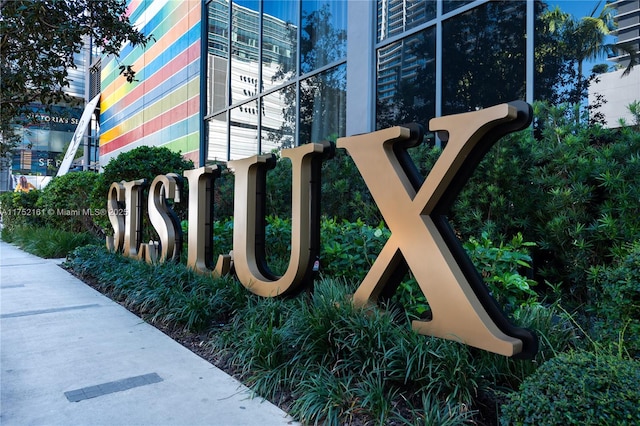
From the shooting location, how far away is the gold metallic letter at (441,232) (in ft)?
9.25

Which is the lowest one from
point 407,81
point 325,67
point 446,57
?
point 407,81

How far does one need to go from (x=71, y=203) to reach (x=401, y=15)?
10448 millimetres

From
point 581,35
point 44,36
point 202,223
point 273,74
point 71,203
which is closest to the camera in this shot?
point 581,35

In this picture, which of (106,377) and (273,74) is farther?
(273,74)

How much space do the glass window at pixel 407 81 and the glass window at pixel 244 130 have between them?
14.2ft

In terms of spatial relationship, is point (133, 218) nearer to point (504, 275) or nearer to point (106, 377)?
point (106, 377)

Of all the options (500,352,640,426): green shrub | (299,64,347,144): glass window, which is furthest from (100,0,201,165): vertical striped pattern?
(500,352,640,426): green shrub

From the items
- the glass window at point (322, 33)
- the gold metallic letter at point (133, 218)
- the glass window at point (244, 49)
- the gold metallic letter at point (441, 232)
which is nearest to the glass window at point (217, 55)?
the glass window at point (244, 49)

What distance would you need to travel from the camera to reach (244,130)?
38.4 feet

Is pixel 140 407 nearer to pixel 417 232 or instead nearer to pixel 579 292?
pixel 417 232

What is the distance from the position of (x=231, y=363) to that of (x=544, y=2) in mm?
5710

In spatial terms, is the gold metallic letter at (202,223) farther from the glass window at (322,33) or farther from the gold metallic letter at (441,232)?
the glass window at (322,33)

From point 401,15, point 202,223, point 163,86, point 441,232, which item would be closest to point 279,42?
point 401,15

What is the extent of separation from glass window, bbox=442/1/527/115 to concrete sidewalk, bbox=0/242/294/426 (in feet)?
16.4
